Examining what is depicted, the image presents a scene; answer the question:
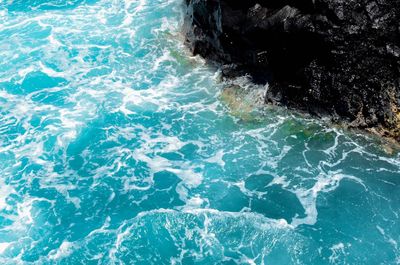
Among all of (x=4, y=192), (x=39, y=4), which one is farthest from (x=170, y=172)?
(x=39, y=4)

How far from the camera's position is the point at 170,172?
56.3 ft

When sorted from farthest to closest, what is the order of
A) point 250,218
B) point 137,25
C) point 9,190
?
point 137,25, point 9,190, point 250,218

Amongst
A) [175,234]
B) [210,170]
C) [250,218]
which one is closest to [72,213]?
A: [175,234]

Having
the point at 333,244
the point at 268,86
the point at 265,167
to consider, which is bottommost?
the point at 333,244

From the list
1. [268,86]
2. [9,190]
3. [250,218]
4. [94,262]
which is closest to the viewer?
[94,262]

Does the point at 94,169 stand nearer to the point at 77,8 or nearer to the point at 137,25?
the point at 137,25

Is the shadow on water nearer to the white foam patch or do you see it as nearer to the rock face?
the rock face

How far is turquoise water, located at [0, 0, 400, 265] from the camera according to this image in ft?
46.9

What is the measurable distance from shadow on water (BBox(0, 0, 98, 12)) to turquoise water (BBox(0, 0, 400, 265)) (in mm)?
6162

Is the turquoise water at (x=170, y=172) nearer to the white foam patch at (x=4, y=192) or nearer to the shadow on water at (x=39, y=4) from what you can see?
the white foam patch at (x=4, y=192)

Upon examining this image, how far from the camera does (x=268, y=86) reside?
779 inches

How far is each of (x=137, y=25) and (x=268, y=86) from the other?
34.3 ft

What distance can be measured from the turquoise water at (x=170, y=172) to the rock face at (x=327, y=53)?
0.96m

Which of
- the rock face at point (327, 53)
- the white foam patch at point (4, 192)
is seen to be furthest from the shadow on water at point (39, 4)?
the white foam patch at point (4, 192)
